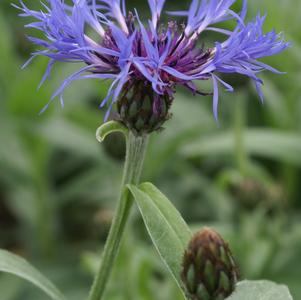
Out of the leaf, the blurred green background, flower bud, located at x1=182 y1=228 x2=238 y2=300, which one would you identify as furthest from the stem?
the leaf

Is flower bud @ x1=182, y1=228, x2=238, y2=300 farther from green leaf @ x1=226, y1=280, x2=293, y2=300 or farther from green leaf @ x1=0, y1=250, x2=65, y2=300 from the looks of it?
green leaf @ x1=0, y1=250, x2=65, y2=300

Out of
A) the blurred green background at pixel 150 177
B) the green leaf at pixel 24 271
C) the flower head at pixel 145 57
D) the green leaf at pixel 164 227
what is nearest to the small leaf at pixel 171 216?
the green leaf at pixel 164 227

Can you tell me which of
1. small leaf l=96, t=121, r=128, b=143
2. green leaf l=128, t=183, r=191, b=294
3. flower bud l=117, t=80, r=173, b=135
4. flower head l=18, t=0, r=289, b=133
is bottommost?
green leaf l=128, t=183, r=191, b=294

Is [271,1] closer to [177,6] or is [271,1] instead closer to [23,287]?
[177,6]

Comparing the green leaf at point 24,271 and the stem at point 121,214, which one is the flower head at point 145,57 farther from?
the green leaf at point 24,271

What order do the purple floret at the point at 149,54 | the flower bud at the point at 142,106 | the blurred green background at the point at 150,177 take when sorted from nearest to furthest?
the purple floret at the point at 149,54 → the flower bud at the point at 142,106 → the blurred green background at the point at 150,177

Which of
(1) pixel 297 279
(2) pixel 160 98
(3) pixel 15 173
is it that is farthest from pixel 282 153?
(2) pixel 160 98
